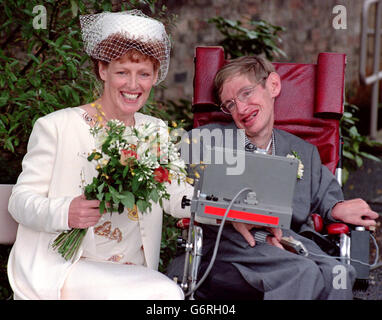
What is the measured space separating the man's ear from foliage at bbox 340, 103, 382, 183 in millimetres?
2092

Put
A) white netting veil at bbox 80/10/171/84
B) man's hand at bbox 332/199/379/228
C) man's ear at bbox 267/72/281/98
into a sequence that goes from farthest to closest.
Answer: man's ear at bbox 267/72/281/98, man's hand at bbox 332/199/379/228, white netting veil at bbox 80/10/171/84

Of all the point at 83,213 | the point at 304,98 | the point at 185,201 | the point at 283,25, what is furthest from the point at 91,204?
the point at 283,25

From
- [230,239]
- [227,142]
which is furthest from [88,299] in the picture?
[227,142]

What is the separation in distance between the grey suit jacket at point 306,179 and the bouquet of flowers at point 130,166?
79cm

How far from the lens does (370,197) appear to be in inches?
201

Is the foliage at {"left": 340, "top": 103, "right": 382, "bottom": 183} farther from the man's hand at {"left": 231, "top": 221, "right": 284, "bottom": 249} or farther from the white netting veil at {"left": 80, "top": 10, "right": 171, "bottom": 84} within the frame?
the white netting veil at {"left": 80, "top": 10, "right": 171, "bottom": 84}

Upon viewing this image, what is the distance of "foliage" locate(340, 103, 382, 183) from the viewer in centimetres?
484

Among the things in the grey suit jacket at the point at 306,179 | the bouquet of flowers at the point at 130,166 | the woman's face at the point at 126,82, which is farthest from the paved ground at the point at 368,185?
the bouquet of flowers at the point at 130,166

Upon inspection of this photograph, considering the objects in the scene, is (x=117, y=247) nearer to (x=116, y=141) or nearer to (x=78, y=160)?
(x=78, y=160)

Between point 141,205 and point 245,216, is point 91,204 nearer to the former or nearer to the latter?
point 141,205

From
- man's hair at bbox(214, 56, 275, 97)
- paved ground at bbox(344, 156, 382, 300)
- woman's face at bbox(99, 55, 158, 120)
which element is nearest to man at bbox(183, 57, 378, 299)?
man's hair at bbox(214, 56, 275, 97)

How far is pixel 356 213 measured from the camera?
2.54 metres

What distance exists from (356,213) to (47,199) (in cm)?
137
